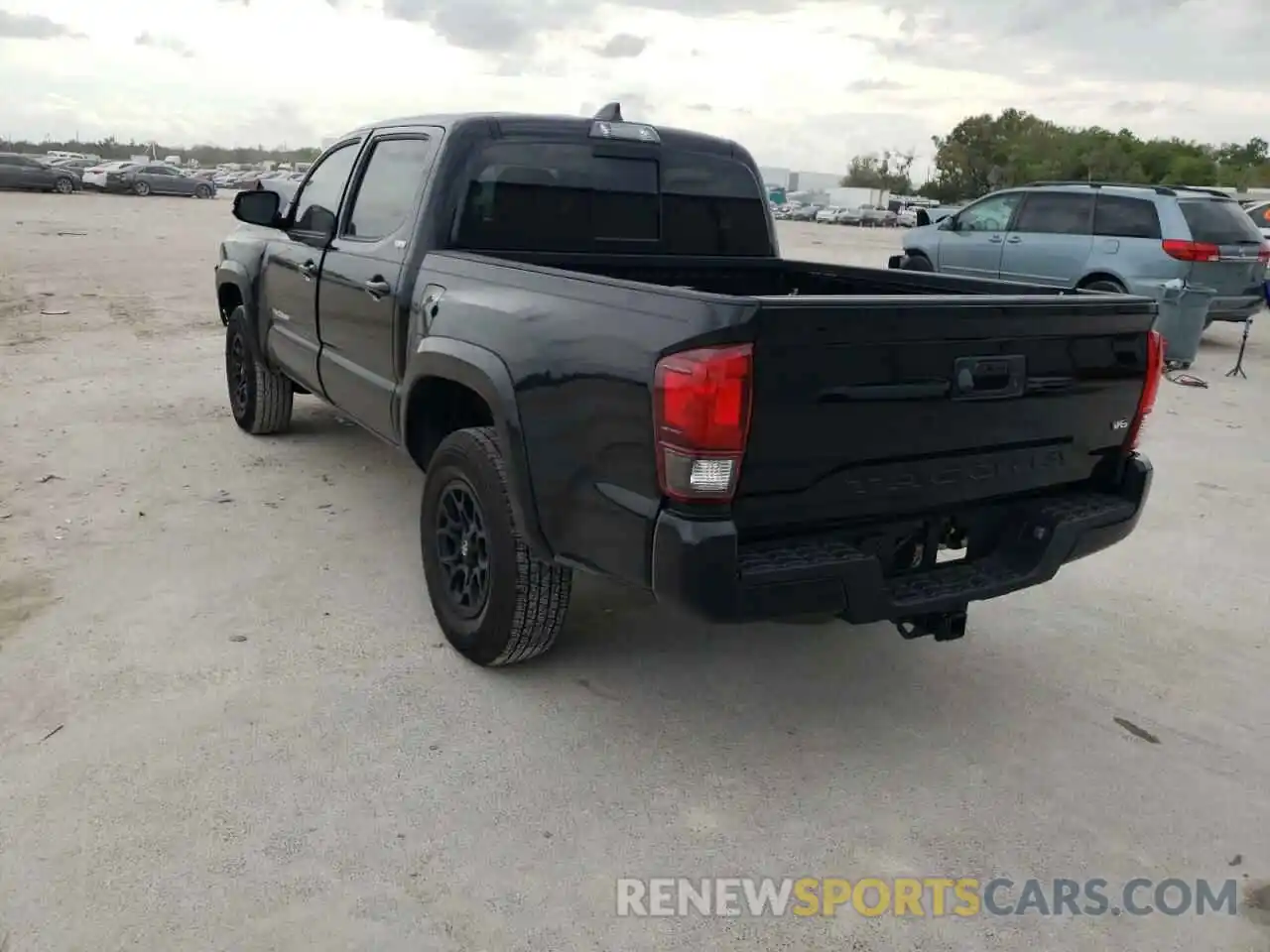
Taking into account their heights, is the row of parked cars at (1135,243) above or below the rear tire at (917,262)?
above

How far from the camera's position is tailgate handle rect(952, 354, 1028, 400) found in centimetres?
296

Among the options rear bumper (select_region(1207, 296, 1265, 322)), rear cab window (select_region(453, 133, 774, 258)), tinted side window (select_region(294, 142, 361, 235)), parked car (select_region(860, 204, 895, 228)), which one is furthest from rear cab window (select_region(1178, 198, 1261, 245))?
parked car (select_region(860, 204, 895, 228))

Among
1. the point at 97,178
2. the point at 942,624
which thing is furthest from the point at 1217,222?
the point at 97,178

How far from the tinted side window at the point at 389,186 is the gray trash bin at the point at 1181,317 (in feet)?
27.2

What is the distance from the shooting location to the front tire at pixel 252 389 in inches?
252

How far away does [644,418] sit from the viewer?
273 cm

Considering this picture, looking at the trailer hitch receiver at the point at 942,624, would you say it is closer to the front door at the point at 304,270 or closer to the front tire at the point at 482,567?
the front tire at the point at 482,567

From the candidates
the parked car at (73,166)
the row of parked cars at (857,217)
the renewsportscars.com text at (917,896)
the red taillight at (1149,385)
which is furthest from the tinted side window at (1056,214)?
the row of parked cars at (857,217)

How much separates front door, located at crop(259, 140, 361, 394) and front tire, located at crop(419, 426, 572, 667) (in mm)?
1772

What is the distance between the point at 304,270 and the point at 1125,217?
9216 mm

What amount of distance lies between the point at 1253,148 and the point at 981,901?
96281 mm

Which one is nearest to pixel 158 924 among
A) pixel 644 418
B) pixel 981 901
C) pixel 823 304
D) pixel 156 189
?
pixel 644 418

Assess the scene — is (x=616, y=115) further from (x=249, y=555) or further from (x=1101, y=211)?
(x=1101, y=211)

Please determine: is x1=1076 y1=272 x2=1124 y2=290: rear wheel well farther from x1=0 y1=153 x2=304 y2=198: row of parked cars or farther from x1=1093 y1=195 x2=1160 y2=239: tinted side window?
x1=0 y1=153 x2=304 y2=198: row of parked cars
